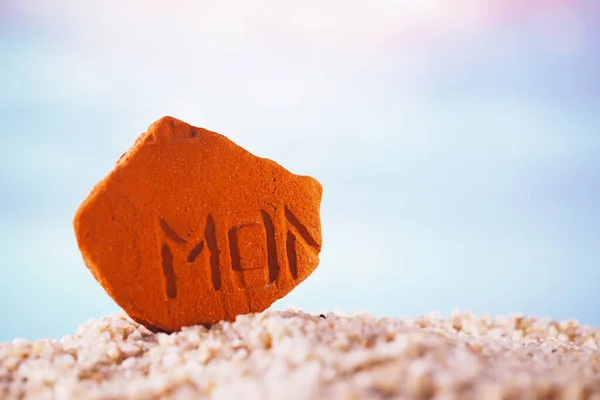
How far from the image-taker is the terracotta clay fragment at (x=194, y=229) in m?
2.92

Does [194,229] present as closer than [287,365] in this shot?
No

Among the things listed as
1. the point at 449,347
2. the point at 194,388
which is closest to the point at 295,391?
the point at 194,388

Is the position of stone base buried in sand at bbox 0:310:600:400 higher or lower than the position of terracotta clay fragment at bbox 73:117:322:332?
lower

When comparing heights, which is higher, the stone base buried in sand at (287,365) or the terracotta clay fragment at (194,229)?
the terracotta clay fragment at (194,229)

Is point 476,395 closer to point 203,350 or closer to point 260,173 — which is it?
point 203,350

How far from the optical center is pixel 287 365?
2.02 metres

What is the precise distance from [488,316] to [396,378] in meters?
3.09

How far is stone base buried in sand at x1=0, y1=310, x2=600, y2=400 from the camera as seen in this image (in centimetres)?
181

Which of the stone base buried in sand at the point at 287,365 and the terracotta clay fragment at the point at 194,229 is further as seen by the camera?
the terracotta clay fragment at the point at 194,229

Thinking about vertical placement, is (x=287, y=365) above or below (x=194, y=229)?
below

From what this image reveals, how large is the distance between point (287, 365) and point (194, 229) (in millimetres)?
1299

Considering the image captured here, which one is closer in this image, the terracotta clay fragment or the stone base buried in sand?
the stone base buried in sand

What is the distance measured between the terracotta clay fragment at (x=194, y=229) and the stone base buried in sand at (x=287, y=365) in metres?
0.19

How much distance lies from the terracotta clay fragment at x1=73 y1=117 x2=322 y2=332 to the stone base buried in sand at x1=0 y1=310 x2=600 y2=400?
0.63ft
